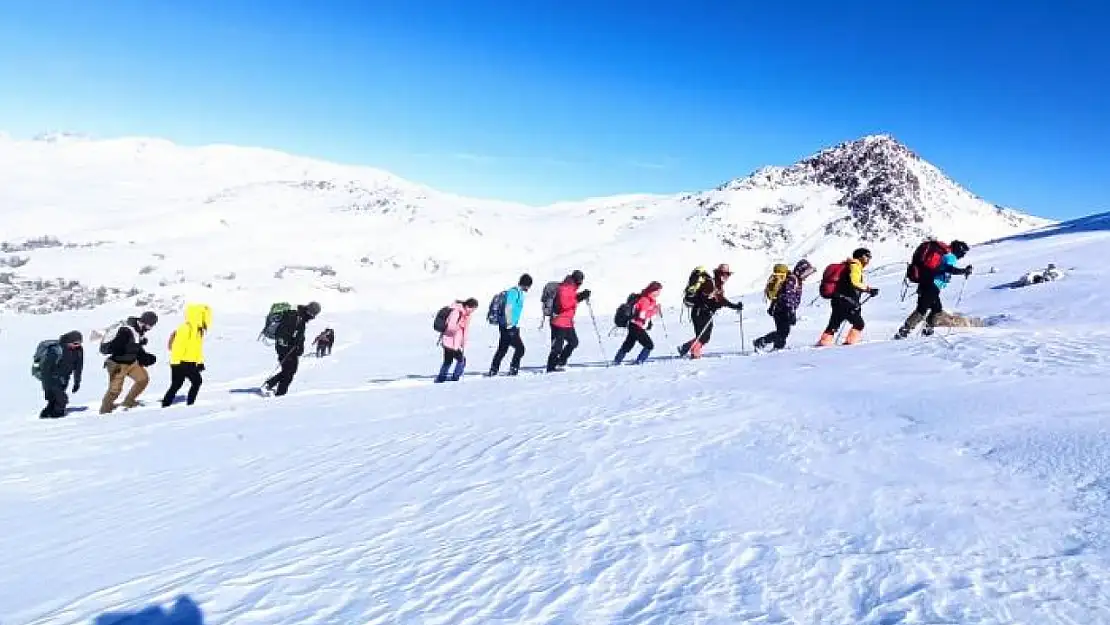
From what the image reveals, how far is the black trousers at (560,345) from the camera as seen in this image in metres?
13.5

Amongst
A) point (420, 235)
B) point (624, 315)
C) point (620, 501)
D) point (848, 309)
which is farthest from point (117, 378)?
point (420, 235)

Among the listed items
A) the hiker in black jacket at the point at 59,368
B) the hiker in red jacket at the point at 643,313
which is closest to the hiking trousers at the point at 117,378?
the hiker in black jacket at the point at 59,368

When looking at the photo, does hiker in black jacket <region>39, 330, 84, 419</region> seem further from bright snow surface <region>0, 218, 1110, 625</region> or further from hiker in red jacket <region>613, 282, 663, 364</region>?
hiker in red jacket <region>613, 282, 663, 364</region>

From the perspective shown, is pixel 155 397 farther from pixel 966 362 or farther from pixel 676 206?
pixel 676 206

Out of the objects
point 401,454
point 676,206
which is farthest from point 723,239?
point 401,454

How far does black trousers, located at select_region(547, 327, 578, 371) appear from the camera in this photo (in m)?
13.5

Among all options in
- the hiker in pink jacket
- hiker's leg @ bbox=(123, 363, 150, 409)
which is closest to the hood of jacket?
hiker's leg @ bbox=(123, 363, 150, 409)

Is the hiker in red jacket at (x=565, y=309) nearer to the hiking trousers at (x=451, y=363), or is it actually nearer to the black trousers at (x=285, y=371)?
the hiking trousers at (x=451, y=363)

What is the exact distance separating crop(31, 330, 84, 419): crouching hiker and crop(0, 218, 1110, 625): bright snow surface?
0.85m

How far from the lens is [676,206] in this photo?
78.6m

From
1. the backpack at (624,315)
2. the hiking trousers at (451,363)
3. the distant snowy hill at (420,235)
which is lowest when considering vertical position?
the hiking trousers at (451,363)

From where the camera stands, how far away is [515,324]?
13.5 meters

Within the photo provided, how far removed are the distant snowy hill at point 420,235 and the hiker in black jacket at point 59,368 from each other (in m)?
30.8

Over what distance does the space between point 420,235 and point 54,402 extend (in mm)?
52988
